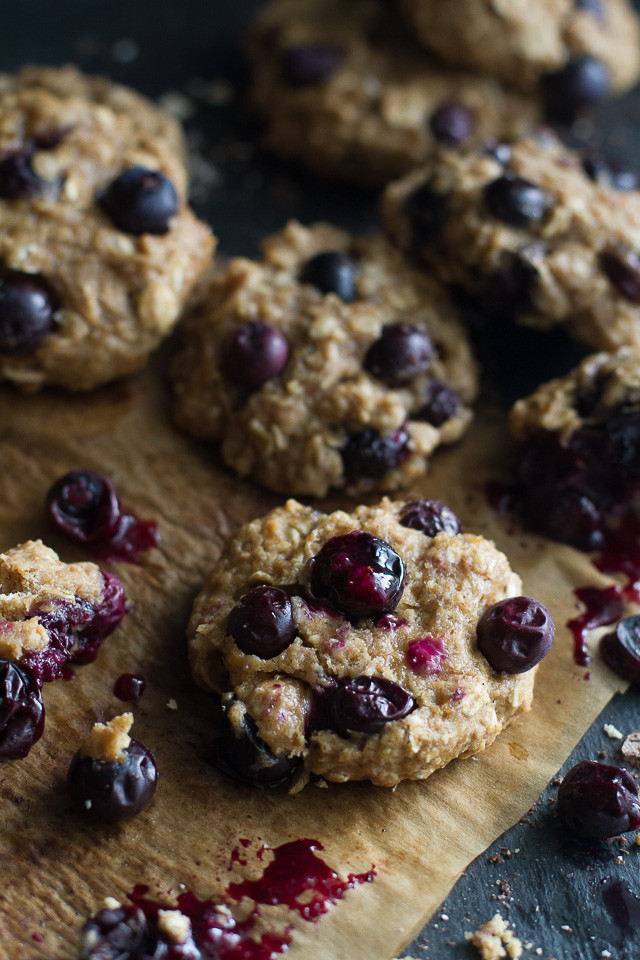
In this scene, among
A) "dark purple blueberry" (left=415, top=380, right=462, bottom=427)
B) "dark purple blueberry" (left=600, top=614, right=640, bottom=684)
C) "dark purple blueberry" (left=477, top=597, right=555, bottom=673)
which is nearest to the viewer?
"dark purple blueberry" (left=477, top=597, right=555, bottom=673)

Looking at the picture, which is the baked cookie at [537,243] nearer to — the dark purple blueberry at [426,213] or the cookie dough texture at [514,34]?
the dark purple blueberry at [426,213]

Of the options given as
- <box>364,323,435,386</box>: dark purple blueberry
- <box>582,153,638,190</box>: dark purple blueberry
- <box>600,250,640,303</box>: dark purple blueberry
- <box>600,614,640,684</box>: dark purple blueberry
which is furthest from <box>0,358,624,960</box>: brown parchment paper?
<box>582,153,638,190</box>: dark purple blueberry

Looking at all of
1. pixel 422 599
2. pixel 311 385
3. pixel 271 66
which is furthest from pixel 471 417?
pixel 271 66

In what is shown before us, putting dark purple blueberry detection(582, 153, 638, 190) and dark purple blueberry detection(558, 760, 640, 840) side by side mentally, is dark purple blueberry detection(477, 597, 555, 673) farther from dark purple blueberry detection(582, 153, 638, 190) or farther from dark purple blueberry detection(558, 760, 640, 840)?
dark purple blueberry detection(582, 153, 638, 190)

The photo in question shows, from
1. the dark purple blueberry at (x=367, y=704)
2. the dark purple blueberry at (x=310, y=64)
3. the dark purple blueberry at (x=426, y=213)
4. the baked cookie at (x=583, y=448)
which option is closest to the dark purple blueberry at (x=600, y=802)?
the dark purple blueberry at (x=367, y=704)

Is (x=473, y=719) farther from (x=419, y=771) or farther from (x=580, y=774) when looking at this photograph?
(x=580, y=774)

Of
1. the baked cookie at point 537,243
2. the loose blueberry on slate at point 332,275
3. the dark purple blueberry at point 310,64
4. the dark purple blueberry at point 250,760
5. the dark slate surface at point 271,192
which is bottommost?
the dark purple blueberry at point 250,760
